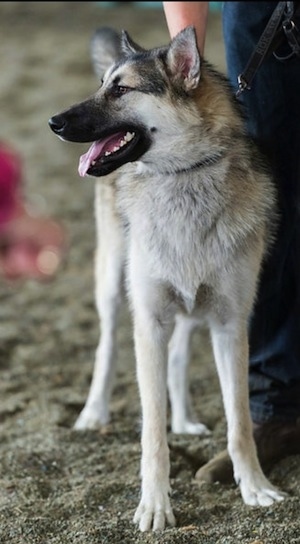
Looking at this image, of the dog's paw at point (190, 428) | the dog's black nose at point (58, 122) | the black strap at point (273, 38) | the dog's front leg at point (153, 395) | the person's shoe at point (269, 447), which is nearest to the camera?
the dog's black nose at point (58, 122)

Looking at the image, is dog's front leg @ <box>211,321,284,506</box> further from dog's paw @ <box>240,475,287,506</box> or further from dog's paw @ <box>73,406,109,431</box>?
dog's paw @ <box>73,406,109,431</box>

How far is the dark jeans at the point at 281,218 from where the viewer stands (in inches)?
135

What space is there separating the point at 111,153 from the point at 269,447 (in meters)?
1.22

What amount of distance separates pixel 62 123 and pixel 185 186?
0.45 meters

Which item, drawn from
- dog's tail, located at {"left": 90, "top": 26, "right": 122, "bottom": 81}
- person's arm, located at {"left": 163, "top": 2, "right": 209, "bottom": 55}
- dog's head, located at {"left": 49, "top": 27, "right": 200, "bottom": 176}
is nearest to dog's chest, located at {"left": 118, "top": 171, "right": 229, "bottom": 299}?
dog's head, located at {"left": 49, "top": 27, "right": 200, "bottom": 176}

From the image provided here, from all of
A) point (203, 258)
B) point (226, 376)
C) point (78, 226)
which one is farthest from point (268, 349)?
point (78, 226)

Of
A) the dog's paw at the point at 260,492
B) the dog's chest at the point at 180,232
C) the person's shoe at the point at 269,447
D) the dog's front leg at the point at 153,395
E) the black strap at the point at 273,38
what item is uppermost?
the black strap at the point at 273,38

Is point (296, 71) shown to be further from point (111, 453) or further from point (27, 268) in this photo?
point (27, 268)

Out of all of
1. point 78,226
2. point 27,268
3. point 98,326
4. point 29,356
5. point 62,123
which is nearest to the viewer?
point 62,123

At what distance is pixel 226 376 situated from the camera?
3295mm

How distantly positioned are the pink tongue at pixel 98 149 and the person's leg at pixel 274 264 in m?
0.48

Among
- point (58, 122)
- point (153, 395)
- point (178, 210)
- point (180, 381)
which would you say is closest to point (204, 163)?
point (178, 210)

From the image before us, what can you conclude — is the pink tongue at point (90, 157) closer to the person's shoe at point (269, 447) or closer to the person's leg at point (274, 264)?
the person's leg at point (274, 264)

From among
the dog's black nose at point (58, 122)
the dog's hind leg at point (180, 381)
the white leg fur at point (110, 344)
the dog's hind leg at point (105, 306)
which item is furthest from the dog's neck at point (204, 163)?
the dog's hind leg at point (180, 381)
